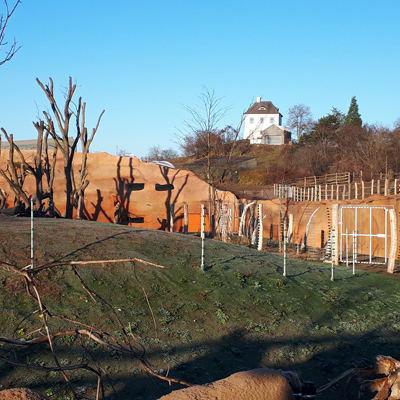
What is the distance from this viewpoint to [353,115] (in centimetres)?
6197

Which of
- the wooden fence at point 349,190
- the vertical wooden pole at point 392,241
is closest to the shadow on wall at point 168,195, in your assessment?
the wooden fence at point 349,190

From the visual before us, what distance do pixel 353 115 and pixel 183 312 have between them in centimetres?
5728

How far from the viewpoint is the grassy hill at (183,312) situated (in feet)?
23.2

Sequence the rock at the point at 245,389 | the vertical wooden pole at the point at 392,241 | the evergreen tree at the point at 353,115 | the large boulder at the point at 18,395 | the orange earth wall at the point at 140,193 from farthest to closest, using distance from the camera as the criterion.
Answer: the evergreen tree at the point at 353,115 < the orange earth wall at the point at 140,193 < the vertical wooden pole at the point at 392,241 < the rock at the point at 245,389 < the large boulder at the point at 18,395

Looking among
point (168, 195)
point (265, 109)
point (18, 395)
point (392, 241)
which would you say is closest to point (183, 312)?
point (18, 395)

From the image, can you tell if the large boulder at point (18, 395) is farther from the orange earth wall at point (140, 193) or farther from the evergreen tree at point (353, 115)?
the evergreen tree at point (353, 115)

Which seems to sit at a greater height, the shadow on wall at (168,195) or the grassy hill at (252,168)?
the grassy hill at (252,168)

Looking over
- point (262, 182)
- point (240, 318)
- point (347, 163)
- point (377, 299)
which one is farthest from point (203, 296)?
point (262, 182)

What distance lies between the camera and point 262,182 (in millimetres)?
53500

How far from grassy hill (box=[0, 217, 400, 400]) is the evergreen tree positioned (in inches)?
1950

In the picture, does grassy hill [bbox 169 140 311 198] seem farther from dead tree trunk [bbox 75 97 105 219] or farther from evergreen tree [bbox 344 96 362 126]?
dead tree trunk [bbox 75 97 105 219]

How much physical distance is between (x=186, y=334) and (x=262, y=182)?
4578 cm

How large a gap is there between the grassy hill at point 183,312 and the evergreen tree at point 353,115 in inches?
1950

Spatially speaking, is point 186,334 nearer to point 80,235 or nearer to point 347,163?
point 80,235
